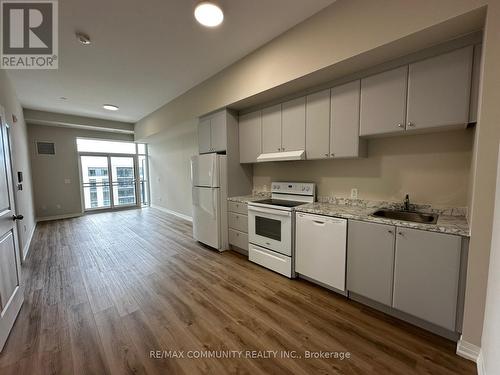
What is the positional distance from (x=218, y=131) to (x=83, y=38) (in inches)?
76.9

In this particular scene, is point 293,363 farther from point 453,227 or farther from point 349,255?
point 453,227

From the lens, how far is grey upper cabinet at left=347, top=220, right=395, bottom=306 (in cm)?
186

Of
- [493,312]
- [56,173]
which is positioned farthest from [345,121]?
[56,173]

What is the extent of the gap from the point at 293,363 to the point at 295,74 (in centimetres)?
265

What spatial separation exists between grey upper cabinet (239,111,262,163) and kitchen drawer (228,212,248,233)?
3.02ft

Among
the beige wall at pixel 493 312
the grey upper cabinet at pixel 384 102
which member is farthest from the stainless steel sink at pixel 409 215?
the grey upper cabinet at pixel 384 102

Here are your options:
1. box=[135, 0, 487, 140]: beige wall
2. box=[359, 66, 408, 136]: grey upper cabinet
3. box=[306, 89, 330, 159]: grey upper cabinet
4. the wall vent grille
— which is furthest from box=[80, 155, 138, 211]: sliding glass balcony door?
box=[359, 66, 408, 136]: grey upper cabinet

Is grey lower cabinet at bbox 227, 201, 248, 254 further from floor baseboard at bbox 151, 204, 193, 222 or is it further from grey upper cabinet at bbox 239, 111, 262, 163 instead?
floor baseboard at bbox 151, 204, 193, 222

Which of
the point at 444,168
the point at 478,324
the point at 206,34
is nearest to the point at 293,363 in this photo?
the point at 478,324

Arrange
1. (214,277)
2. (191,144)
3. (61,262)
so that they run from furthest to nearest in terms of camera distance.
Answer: (191,144), (61,262), (214,277)

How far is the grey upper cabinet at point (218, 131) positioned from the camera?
3.47 meters

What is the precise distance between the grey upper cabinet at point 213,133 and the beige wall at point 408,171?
1589mm

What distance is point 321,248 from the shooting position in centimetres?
231

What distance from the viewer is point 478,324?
4.81 ft
